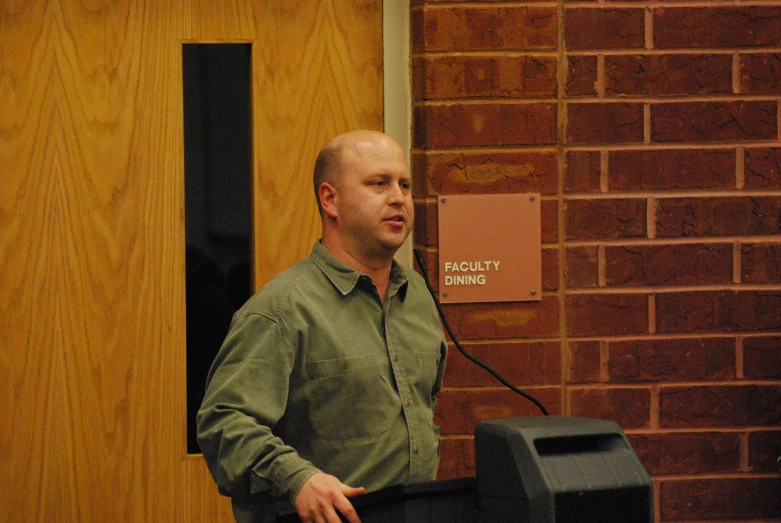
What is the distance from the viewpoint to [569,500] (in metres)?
1.60

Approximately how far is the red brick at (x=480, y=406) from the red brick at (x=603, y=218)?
432 millimetres

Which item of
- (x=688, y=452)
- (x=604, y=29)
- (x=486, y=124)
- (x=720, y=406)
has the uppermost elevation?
(x=604, y=29)

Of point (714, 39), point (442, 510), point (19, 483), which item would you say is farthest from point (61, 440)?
point (714, 39)

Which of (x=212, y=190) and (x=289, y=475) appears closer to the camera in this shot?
(x=289, y=475)

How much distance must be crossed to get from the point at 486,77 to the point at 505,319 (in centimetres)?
64

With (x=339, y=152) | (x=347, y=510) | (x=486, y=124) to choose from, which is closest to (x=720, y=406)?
(x=486, y=124)

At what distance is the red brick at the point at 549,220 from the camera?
2703 millimetres

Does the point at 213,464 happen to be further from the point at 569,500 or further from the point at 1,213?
the point at 1,213

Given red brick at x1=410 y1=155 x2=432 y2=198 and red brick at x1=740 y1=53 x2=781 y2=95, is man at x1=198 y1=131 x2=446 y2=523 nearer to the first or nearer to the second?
red brick at x1=410 y1=155 x2=432 y2=198

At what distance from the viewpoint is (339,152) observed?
2.09 metres

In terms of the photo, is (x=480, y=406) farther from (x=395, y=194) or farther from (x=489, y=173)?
(x=395, y=194)

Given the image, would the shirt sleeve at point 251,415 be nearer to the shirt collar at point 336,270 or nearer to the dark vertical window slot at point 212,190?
the shirt collar at point 336,270

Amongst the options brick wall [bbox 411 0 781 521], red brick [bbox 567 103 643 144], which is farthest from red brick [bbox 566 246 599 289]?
red brick [bbox 567 103 643 144]

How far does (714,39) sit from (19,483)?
2.24m
